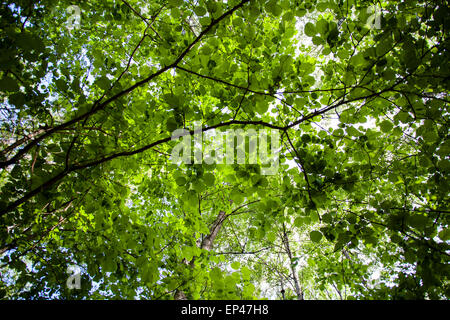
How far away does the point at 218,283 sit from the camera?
1.41 meters

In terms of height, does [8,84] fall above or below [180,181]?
above

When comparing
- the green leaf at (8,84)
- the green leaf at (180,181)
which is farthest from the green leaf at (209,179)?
the green leaf at (8,84)

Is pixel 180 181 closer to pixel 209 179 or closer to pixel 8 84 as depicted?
pixel 209 179

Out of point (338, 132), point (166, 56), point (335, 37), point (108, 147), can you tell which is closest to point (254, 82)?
point (335, 37)

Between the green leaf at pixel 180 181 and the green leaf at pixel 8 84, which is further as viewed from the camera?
the green leaf at pixel 180 181

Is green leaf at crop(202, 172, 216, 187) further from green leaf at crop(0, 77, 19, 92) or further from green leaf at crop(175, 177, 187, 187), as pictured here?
green leaf at crop(0, 77, 19, 92)

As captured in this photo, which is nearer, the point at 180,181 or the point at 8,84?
the point at 8,84

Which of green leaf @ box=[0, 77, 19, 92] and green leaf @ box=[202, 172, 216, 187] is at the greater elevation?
green leaf @ box=[0, 77, 19, 92]

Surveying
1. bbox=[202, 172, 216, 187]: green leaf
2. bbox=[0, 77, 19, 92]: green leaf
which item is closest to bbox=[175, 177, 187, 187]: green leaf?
bbox=[202, 172, 216, 187]: green leaf

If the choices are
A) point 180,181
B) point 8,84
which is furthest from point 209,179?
point 8,84

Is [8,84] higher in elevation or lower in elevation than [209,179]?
higher

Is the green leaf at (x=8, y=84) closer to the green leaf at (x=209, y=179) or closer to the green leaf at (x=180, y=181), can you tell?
the green leaf at (x=180, y=181)
